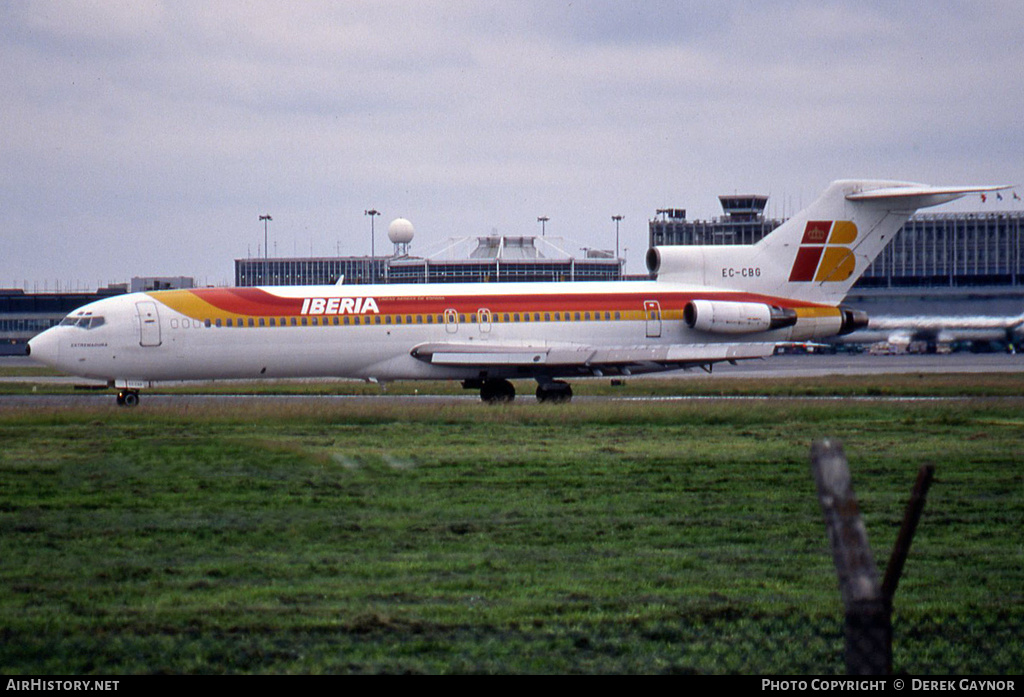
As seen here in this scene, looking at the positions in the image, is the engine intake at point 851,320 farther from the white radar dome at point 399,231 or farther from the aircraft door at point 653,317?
the white radar dome at point 399,231

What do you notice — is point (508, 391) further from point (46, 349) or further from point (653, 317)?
point (46, 349)

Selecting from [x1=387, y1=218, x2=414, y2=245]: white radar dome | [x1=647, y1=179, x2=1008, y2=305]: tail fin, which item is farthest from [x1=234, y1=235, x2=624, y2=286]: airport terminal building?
[x1=647, y1=179, x2=1008, y2=305]: tail fin

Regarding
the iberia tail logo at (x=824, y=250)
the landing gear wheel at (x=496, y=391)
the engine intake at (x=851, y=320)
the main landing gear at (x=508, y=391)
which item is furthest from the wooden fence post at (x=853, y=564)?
the engine intake at (x=851, y=320)

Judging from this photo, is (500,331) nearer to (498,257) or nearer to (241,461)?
(241,461)

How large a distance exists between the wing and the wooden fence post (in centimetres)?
2709

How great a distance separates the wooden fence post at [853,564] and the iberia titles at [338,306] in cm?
2807

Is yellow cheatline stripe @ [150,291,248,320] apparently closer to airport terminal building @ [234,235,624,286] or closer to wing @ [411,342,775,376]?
wing @ [411,342,775,376]

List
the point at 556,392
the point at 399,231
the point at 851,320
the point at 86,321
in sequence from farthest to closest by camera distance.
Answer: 1. the point at 399,231
2. the point at 851,320
3. the point at 556,392
4. the point at 86,321

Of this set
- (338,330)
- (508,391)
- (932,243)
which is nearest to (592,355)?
(508,391)

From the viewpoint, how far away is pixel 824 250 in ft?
116

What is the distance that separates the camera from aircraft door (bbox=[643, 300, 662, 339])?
3434 centimetres

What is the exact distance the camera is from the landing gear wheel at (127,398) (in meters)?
33.0

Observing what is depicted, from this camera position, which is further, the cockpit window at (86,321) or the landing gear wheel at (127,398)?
the landing gear wheel at (127,398)

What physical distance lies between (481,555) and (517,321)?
22.8 metres
